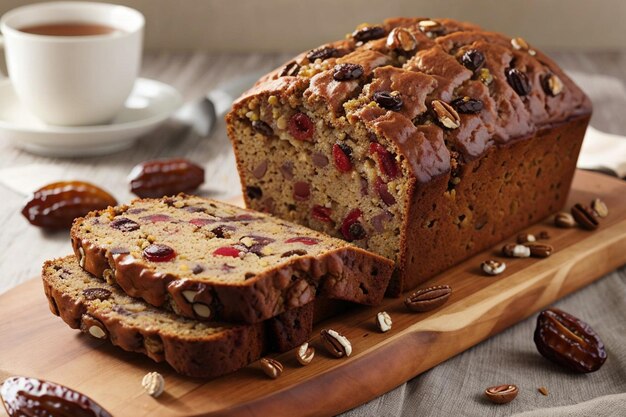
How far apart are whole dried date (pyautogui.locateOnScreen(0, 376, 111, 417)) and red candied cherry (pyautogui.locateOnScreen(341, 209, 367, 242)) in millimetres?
1216

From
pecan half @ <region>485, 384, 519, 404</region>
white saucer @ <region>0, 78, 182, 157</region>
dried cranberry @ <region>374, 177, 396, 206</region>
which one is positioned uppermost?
dried cranberry @ <region>374, 177, 396, 206</region>

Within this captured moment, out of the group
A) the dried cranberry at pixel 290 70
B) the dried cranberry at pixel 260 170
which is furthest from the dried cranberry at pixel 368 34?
the dried cranberry at pixel 260 170

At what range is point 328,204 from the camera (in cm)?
356

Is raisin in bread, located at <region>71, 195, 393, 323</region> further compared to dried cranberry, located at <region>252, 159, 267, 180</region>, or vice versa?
dried cranberry, located at <region>252, 159, 267, 180</region>

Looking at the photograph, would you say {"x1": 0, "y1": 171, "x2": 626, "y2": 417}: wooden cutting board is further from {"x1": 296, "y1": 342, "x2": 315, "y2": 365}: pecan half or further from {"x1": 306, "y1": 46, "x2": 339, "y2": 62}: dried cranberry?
{"x1": 306, "y1": 46, "x2": 339, "y2": 62}: dried cranberry

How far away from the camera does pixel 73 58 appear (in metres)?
4.86

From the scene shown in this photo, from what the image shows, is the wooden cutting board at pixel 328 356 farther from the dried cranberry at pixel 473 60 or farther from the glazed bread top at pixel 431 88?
the dried cranberry at pixel 473 60

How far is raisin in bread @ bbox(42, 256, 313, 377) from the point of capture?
2.77m

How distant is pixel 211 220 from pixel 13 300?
76 cm

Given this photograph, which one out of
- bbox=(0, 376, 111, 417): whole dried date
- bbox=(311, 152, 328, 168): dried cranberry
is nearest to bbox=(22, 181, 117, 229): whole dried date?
bbox=(311, 152, 328, 168): dried cranberry

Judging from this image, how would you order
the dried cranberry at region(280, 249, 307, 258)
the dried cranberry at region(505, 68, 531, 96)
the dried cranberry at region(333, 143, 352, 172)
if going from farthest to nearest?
the dried cranberry at region(505, 68, 531, 96) < the dried cranberry at region(333, 143, 352, 172) < the dried cranberry at region(280, 249, 307, 258)

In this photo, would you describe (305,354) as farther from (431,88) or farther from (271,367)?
(431,88)

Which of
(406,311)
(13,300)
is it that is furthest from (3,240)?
(406,311)

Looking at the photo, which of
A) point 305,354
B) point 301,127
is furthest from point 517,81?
point 305,354
